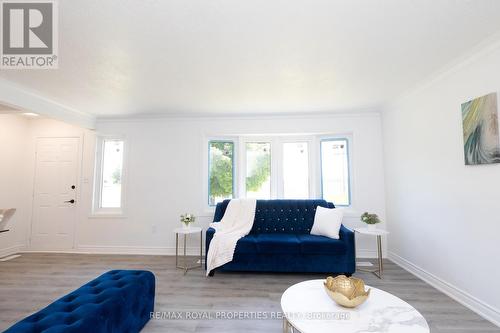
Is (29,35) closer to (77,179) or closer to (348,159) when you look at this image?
(77,179)

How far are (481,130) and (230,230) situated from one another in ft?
10.1

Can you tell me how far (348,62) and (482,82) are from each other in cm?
124

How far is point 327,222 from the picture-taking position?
3377 mm

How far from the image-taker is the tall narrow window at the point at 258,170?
434 cm

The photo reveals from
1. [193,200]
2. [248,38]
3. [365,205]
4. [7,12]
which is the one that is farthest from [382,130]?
[7,12]

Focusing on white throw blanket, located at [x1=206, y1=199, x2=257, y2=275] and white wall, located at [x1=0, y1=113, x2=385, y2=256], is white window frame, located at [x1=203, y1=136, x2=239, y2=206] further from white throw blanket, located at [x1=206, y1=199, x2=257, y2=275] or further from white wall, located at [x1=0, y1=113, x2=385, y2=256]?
white throw blanket, located at [x1=206, y1=199, x2=257, y2=275]

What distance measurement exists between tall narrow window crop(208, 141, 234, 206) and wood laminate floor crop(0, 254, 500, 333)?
52.3 inches

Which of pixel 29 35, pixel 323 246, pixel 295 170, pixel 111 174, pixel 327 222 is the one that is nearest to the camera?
pixel 29 35


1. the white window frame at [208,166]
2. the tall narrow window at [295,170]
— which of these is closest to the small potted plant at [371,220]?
the tall narrow window at [295,170]

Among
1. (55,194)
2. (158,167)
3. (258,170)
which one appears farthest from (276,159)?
(55,194)

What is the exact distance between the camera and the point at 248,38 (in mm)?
1976

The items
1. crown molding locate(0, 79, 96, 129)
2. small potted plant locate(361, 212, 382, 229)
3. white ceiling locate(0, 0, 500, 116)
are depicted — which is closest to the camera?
white ceiling locate(0, 0, 500, 116)

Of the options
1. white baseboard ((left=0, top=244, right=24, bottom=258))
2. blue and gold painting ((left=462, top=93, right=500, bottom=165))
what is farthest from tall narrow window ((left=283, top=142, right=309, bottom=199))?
white baseboard ((left=0, top=244, right=24, bottom=258))

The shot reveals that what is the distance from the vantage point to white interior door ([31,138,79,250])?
4.30 metres
